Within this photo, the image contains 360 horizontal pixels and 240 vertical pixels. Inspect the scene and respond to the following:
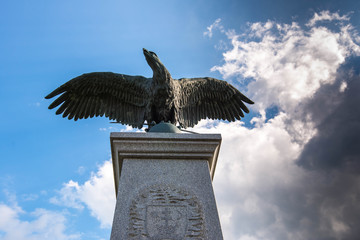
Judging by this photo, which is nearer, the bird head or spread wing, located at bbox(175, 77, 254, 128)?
the bird head

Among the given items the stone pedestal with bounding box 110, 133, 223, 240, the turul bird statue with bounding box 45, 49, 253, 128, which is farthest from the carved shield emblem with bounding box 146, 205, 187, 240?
the turul bird statue with bounding box 45, 49, 253, 128

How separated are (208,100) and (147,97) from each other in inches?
43.4

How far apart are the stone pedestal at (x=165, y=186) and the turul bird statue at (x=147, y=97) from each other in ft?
4.07

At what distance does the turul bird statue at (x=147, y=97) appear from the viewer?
4738mm

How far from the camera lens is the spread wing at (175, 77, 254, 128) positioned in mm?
5121

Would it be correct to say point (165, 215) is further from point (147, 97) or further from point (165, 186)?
point (147, 97)

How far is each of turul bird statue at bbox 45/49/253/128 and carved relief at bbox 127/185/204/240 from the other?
1.79 meters

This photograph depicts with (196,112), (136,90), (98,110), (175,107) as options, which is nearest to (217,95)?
(196,112)

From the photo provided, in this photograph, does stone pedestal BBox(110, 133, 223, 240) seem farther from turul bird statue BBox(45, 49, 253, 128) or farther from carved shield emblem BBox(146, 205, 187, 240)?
turul bird statue BBox(45, 49, 253, 128)

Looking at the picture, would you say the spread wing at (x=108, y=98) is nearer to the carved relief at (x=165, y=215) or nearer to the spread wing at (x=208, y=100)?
the spread wing at (x=208, y=100)

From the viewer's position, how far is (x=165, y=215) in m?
2.90

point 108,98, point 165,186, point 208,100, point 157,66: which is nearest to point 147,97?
point 157,66

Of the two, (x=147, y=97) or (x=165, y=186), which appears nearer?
(x=165, y=186)

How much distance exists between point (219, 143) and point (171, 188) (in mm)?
854
